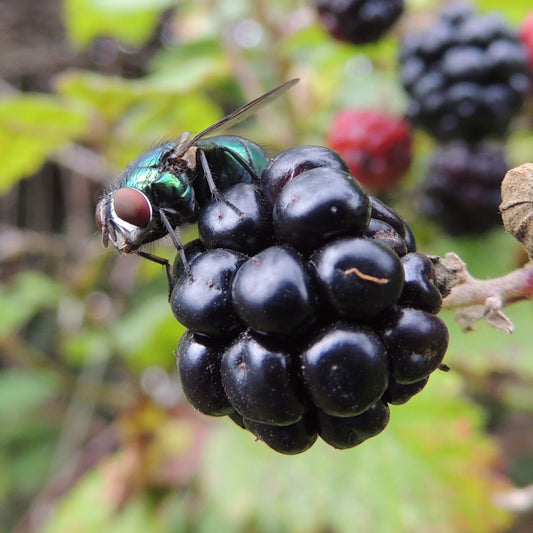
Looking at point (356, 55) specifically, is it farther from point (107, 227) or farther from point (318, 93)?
point (107, 227)

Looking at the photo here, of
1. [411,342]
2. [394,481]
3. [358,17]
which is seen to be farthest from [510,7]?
[411,342]

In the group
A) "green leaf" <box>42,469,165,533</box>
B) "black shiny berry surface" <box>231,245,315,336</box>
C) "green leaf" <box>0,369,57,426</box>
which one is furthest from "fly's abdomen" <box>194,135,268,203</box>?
"green leaf" <box>0,369,57,426</box>

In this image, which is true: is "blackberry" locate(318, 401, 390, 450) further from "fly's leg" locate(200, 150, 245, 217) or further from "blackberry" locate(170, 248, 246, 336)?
"fly's leg" locate(200, 150, 245, 217)

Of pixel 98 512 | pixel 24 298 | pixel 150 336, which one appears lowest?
pixel 98 512

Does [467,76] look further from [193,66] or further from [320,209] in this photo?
[320,209]

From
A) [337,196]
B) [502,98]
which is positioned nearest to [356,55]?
[502,98]

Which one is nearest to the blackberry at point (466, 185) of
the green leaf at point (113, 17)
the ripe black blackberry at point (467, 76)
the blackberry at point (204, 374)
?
the ripe black blackberry at point (467, 76)
